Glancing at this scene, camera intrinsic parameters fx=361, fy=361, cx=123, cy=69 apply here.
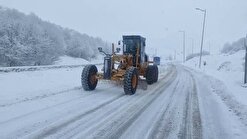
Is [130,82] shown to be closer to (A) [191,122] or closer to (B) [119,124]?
(A) [191,122]

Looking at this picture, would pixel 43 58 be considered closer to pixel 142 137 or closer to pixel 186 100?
pixel 186 100

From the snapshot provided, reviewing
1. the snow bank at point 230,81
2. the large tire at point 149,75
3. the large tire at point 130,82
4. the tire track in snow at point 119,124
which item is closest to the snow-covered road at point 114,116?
the tire track in snow at point 119,124

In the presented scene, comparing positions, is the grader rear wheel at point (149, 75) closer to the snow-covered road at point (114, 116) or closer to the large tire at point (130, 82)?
the large tire at point (130, 82)

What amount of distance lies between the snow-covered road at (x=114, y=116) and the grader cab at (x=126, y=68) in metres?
1.02

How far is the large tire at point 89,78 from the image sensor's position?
53.7 ft

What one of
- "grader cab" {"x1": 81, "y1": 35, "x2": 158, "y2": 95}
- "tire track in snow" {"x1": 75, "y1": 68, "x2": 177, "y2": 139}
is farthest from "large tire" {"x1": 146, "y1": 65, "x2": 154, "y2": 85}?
"tire track in snow" {"x1": 75, "y1": 68, "x2": 177, "y2": 139}

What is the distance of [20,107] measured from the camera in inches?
442

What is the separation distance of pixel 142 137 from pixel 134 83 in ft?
26.0

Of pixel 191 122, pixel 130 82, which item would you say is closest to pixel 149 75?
pixel 130 82

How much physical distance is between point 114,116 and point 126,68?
24.2 feet

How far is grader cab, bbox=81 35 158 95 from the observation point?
15.8 meters

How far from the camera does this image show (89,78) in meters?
16.7

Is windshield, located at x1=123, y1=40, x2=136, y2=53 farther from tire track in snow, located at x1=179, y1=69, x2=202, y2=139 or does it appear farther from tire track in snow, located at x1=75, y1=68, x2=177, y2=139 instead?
tire track in snow, located at x1=75, y1=68, x2=177, y2=139

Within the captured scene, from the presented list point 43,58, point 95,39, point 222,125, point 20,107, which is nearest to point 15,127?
point 20,107
